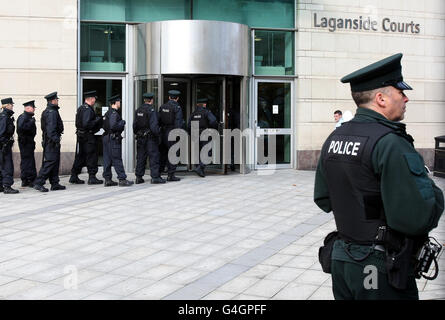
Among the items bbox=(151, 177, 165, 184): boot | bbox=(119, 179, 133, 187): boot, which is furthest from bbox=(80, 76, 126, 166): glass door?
bbox=(151, 177, 165, 184): boot

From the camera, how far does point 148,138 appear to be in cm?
1194

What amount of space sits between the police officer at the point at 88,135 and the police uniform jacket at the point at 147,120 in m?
0.79

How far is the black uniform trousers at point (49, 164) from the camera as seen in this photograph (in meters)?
11.0

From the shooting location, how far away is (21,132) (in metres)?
11.1

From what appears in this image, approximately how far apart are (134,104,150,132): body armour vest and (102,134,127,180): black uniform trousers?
58cm

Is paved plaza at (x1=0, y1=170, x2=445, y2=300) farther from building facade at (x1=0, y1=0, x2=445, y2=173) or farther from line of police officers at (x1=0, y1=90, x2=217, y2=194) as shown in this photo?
building facade at (x1=0, y1=0, x2=445, y2=173)

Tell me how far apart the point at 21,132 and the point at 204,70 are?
4.35 metres

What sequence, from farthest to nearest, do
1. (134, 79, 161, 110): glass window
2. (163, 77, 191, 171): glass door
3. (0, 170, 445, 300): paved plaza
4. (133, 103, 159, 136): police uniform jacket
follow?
(163, 77, 191, 171): glass door < (134, 79, 161, 110): glass window < (133, 103, 159, 136): police uniform jacket < (0, 170, 445, 300): paved plaza

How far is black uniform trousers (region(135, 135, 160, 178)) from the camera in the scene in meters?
11.9

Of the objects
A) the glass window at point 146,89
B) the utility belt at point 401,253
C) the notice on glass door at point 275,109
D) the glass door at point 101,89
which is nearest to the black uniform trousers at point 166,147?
the glass window at point 146,89

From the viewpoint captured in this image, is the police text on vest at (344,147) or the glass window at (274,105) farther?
the glass window at (274,105)

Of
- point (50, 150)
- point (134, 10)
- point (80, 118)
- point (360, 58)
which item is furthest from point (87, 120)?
point (360, 58)

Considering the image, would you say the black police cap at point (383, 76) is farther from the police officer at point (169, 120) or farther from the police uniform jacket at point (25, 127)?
the police officer at point (169, 120)
